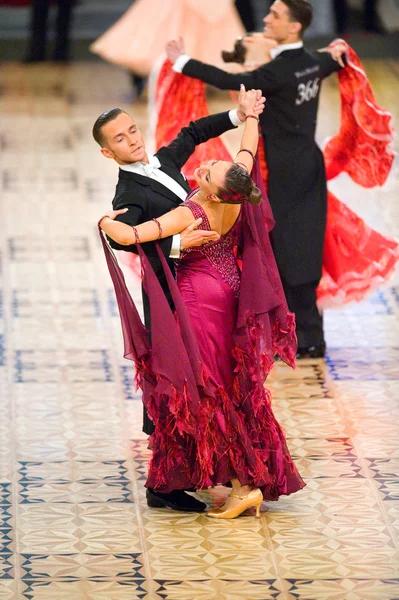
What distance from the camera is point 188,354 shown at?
4184 mm

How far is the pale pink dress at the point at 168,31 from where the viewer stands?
31.7ft

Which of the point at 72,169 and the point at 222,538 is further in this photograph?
the point at 72,169

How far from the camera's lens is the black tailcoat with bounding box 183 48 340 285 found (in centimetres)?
552

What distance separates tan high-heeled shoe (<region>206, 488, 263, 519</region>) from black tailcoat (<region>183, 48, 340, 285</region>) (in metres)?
1.53

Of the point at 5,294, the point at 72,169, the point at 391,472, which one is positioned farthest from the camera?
the point at 72,169

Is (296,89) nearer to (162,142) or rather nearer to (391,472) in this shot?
(162,142)

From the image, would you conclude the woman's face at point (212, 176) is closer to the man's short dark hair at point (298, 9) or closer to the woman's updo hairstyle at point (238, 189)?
the woman's updo hairstyle at point (238, 189)

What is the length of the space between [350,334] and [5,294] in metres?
1.78

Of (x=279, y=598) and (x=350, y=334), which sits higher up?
(x=350, y=334)

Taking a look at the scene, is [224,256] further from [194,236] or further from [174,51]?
[174,51]

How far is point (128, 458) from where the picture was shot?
4.96 meters

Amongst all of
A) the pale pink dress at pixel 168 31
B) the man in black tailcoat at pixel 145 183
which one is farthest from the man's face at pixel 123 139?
the pale pink dress at pixel 168 31

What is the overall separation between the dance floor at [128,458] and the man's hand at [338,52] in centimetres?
130

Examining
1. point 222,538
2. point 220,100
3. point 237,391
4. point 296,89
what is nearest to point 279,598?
point 222,538
